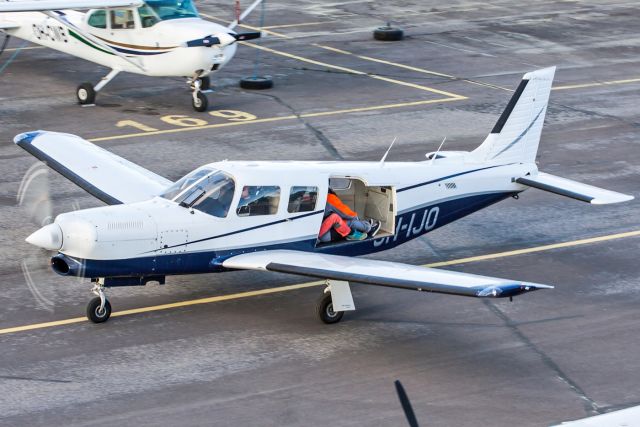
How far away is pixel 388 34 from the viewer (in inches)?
1336

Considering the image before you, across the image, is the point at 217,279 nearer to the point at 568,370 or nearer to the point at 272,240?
the point at 272,240

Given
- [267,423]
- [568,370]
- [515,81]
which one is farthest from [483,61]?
[267,423]

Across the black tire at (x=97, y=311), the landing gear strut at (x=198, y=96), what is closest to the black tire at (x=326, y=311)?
the black tire at (x=97, y=311)

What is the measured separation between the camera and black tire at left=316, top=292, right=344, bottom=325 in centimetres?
1525

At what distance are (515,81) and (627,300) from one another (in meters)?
14.0

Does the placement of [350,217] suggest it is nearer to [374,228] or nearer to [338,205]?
[338,205]

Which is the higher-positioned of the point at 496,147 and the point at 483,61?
the point at 496,147

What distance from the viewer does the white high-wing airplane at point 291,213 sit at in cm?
1454

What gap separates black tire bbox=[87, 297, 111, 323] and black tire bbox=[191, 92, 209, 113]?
454 inches

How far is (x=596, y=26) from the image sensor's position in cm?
3659

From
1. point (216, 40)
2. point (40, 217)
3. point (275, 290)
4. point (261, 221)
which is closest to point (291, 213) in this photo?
point (261, 221)

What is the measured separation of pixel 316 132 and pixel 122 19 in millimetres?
5251

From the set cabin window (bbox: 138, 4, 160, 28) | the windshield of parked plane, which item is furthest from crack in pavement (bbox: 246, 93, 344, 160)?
cabin window (bbox: 138, 4, 160, 28)

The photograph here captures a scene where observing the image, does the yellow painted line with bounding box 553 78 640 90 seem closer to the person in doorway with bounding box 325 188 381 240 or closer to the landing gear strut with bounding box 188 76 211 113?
the landing gear strut with bounding box 188 76 211 113
